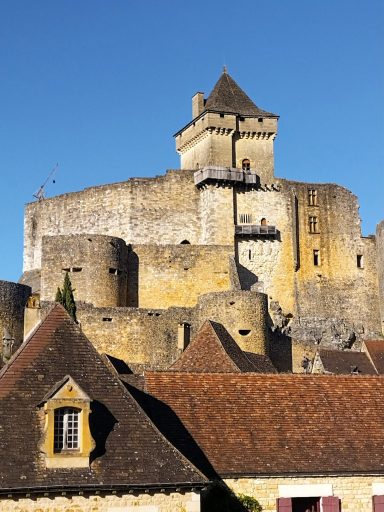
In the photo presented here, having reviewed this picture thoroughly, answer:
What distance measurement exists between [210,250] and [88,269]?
21.9ft

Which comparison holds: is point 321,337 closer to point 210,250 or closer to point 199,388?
point 210,250

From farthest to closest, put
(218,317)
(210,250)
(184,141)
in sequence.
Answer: (184,141) < (210,250) < (218,317)

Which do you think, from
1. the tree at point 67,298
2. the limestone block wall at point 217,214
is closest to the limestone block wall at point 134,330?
the tree at point 67,298

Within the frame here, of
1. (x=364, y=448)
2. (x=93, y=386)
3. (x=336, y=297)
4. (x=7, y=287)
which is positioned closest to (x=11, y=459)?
(x=93, y=386)

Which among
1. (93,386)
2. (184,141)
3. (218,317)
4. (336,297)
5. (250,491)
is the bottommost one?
(250,491)

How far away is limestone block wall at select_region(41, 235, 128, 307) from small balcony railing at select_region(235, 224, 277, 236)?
7904 mm

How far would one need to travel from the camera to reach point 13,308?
4034 cm

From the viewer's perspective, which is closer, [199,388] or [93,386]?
[93,386]

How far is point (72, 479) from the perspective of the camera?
500 inches

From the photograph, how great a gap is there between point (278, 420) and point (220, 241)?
3132 centimetres

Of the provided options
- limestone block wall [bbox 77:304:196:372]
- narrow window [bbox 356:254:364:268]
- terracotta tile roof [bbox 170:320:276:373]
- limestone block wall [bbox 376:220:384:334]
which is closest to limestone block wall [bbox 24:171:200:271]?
narrow window [bbox 356:254:364:268]

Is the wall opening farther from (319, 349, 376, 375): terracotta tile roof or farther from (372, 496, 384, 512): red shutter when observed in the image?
(372, 496, 384, 512): red shutter

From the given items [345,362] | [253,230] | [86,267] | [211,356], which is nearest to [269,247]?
[253,230]

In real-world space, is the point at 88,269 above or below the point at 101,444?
above
